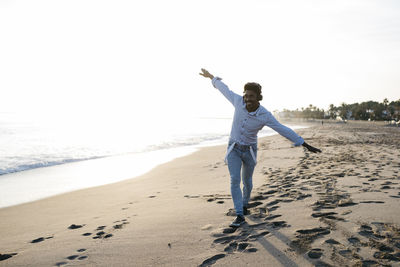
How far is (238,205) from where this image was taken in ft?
12.1

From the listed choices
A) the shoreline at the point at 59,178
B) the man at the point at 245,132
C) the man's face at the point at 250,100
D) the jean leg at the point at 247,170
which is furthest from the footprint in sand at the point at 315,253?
the shoreline at the point at 59,178

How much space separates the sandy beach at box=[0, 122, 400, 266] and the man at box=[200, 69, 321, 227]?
51 centimetres

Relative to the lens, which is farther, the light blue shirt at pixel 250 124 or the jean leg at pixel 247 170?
the jean leg at pixel 247 170

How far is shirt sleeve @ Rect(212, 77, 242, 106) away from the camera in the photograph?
377 cm

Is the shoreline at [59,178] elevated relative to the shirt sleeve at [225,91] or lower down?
lower down

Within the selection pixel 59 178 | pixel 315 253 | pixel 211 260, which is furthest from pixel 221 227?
pixel 59 178

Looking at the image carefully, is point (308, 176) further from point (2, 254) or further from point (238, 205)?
point (2, 254)

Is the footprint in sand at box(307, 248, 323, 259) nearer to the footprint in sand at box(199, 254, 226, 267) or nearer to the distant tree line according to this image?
the footprint in sand at box(199, 254, 226, 267)

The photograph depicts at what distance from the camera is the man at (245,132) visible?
134 inches

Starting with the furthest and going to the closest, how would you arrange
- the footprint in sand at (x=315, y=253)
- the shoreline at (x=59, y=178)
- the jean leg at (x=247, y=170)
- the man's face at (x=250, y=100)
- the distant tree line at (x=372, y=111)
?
the distant tree line at (x=372, y=111) → the shoreline at (x=59, y=178) → the jean leg at (x=247, y=170) → the man's face at (x=250, y=100) → the footprint in sand at (x=315, y=253)

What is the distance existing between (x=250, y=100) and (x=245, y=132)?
49 cm

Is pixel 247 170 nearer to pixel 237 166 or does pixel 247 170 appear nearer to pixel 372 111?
pixel 237 166

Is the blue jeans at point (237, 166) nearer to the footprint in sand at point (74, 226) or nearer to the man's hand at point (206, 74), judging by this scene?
the man's hand at point (206, 74)

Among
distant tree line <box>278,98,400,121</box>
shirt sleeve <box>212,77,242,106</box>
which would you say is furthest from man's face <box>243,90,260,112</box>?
distant tree line <box>278,98,400,121</box>
